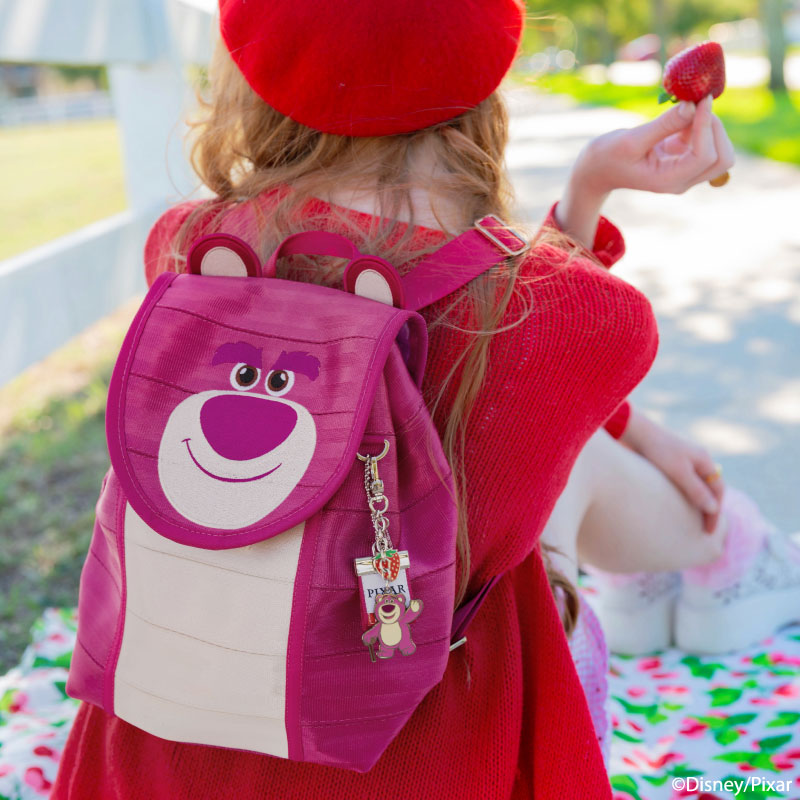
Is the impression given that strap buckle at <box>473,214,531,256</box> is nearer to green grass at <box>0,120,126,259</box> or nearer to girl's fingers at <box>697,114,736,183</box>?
girl's fingers at <box>697,114,736,183</box>

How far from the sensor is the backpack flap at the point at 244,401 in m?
1.02

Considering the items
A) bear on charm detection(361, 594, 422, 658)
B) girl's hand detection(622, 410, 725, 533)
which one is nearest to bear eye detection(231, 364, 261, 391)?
bear on charm detection(361, 594, 422, 658)

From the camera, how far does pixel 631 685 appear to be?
2057mm

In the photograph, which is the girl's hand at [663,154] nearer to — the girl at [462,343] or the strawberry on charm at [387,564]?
the girl at [462,343]

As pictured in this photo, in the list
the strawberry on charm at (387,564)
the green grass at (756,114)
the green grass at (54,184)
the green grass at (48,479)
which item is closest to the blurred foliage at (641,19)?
the green grass at (756,114)

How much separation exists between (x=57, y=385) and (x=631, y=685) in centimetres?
297

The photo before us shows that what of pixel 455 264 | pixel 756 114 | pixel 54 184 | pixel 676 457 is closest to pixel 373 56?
pixel 455 264

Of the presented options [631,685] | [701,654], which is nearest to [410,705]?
[631,685]

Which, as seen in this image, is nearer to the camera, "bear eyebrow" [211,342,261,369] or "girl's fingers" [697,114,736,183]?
"bear eyebrow" [211,342,261,369]

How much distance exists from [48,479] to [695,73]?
2594 mm

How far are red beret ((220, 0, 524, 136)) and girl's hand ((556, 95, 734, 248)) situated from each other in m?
0.27

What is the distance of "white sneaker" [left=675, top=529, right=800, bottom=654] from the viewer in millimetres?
2043

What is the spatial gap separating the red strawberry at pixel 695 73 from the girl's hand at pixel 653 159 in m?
0.02

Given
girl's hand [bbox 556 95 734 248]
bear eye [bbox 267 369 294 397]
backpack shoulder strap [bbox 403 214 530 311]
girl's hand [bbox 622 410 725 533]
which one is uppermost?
girl's hand [bbox 556 95 734 248]
